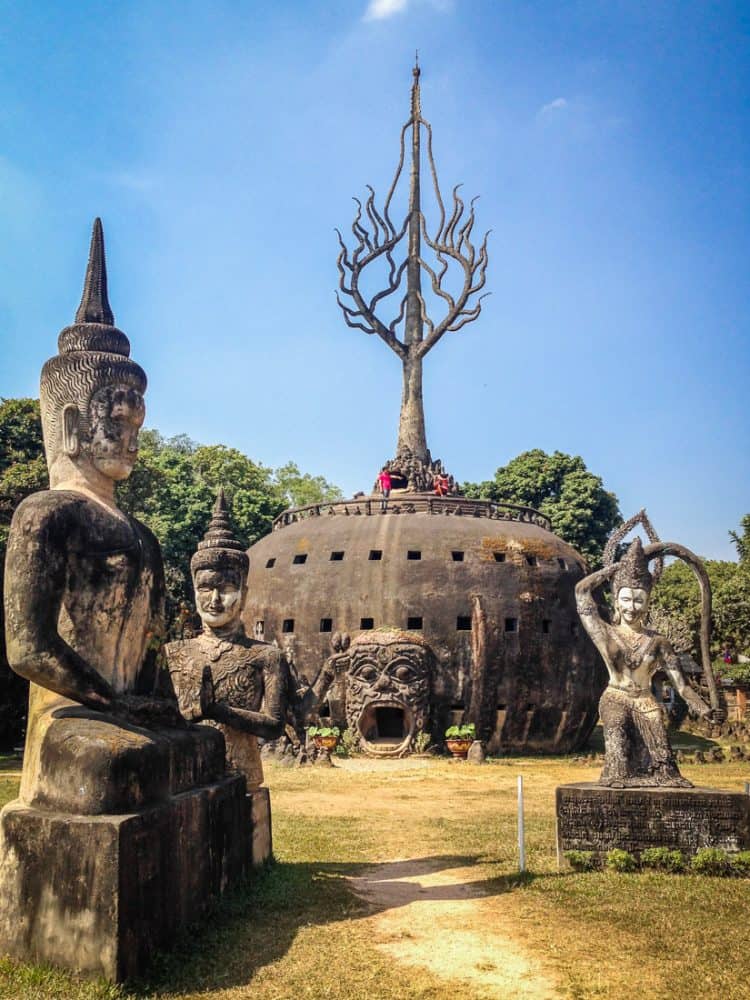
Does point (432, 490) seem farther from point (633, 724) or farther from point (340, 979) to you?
point (340, 979)

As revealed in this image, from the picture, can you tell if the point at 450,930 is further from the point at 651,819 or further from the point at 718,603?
the point at 718,603

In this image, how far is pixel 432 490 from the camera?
30.8 meters

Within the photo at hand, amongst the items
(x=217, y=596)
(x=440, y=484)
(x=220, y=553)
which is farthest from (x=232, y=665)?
(x=440, y=484)

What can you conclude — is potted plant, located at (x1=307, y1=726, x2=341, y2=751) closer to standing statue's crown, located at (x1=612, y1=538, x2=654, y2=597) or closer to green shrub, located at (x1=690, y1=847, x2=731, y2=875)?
standing statue's crown, located at (x1=612, y1=538, x2=654, y2=597)

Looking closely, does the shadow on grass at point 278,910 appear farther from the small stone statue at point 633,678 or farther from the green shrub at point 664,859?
the small stone statue at point 633,678

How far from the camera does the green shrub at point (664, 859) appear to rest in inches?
321

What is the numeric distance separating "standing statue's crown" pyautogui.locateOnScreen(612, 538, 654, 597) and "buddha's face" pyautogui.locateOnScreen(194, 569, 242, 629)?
3.82 m

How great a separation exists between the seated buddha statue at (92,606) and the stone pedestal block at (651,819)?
3782mm

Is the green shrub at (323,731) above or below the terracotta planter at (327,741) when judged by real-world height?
above

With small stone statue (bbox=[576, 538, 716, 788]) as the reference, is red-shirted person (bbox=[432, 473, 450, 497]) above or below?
above

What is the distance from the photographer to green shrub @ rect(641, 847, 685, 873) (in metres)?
8.15

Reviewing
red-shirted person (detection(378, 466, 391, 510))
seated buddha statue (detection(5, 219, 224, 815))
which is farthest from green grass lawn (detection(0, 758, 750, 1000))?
red-shirted person (detection(378, 466, 391, 510))

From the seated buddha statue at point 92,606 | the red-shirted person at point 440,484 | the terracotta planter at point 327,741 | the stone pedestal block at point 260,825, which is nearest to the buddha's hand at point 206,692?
the seated buddha statue at point 92,606

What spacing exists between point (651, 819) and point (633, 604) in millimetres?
2016
